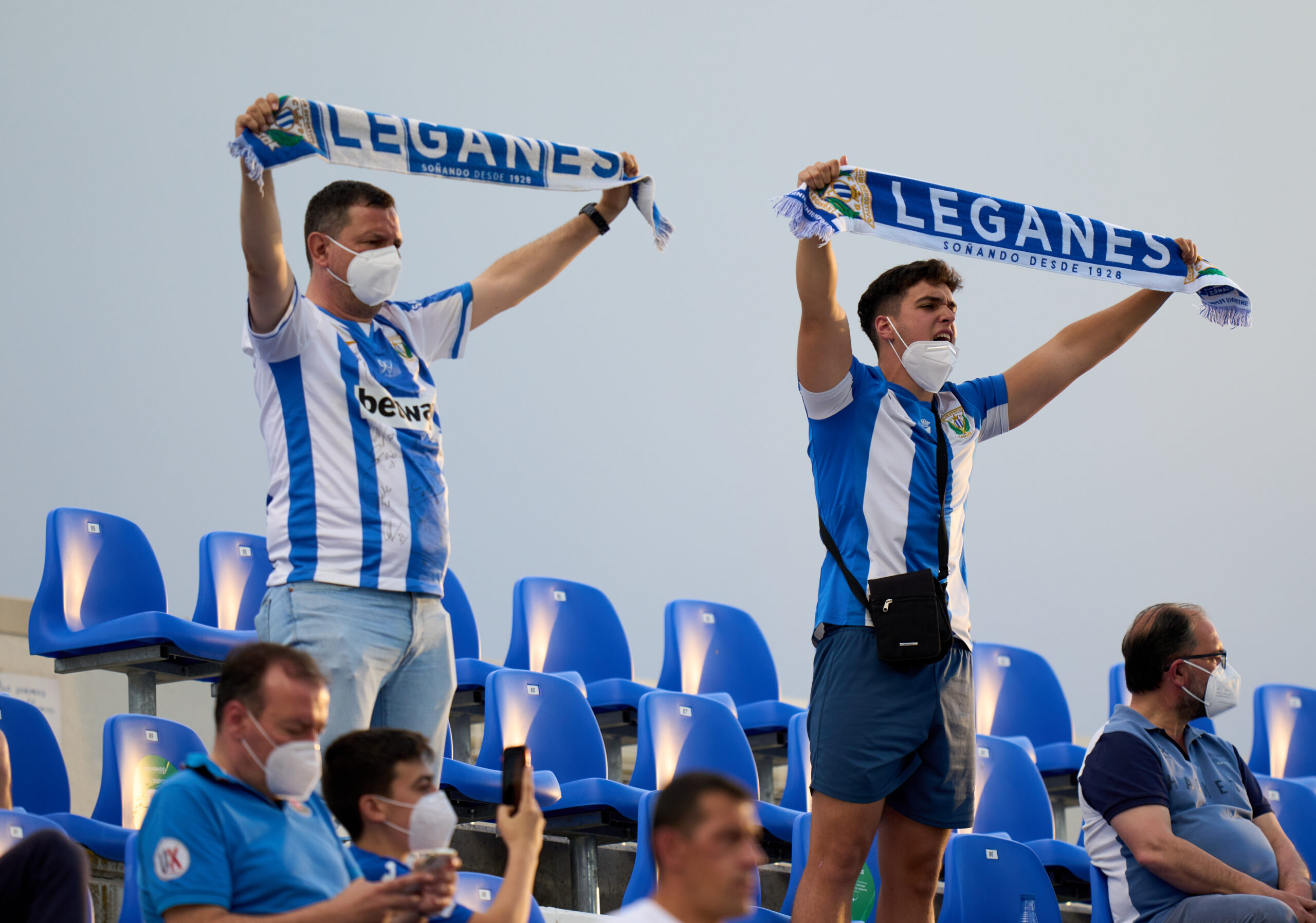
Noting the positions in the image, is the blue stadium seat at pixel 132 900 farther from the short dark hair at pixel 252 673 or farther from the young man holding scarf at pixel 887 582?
the young man holding scarf at pixel 887 582

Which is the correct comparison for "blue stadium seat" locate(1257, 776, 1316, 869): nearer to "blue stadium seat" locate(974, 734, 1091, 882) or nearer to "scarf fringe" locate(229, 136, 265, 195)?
"blue stadium seat" locate(974, 734, 1091, 882)

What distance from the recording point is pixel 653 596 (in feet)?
18.1

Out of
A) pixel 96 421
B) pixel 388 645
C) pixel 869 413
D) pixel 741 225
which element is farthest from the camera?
pixel 741 225

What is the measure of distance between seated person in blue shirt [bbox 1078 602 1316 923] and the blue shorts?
16.2 inches

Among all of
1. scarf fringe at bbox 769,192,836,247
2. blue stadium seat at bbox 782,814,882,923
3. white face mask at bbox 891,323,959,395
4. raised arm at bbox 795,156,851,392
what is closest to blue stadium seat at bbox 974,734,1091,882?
blue stadium seat at bbox 782,814,882,923

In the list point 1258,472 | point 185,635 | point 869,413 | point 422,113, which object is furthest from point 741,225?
point 869,413

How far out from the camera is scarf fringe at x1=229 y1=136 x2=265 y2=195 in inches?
92.8

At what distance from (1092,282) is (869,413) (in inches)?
144

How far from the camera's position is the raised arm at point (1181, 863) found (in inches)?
110

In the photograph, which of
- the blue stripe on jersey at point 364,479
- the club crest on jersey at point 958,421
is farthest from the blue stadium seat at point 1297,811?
the blue stripe on jersey at point 364,479

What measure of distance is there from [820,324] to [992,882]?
139cm

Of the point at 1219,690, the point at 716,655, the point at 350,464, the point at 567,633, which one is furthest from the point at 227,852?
the point at 716,655

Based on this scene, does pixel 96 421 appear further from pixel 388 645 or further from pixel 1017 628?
pixel 1017 628

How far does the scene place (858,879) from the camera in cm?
347
